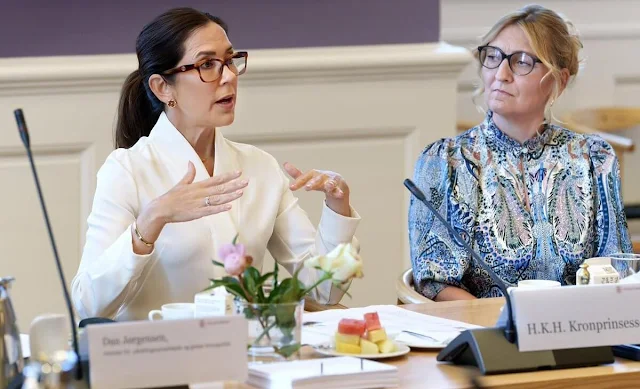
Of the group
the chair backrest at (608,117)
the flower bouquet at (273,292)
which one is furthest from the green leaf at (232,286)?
the chair backrest at (608,117)

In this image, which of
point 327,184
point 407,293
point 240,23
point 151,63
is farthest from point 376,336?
point 240,23

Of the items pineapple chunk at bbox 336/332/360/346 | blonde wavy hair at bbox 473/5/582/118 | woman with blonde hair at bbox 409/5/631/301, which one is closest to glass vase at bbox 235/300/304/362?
pineapple chunk at bbox 336/332/360/346

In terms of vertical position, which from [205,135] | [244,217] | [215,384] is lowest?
[215,384]

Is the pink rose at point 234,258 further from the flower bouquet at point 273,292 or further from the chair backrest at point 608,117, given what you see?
the chair backrest at point 608,117

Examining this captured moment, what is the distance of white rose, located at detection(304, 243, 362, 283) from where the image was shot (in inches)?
69.1

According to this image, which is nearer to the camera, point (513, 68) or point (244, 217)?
point (244, 217)

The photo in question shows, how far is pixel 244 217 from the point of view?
2.55 metres

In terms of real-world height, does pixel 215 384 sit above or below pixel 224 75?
below

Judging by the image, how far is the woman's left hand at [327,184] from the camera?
2.35 m

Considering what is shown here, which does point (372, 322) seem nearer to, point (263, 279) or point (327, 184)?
point (263, 279)

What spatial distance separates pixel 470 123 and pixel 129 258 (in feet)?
9.77

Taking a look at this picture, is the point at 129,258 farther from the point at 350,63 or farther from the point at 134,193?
the point at 350,63

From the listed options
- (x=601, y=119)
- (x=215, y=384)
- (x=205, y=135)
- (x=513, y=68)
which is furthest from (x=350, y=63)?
(x=215, y=384)

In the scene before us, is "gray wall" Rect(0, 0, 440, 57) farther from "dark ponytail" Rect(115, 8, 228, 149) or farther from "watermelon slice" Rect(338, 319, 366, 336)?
"watermelon slice" Rect(338, 319, 366, 336)
